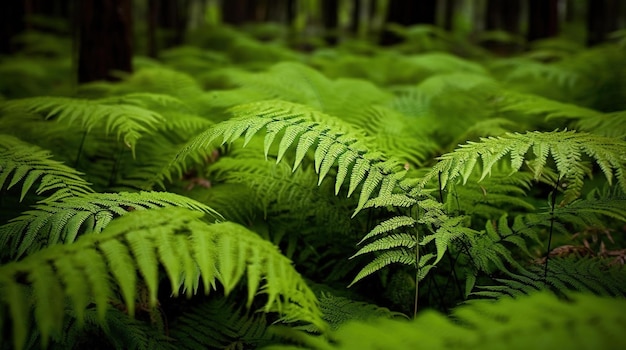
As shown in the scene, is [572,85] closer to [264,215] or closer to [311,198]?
[311,198]

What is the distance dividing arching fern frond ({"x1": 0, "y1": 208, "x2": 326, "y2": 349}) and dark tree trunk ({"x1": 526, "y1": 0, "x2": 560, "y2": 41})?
21.1ft

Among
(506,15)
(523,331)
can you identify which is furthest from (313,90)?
(506,15)

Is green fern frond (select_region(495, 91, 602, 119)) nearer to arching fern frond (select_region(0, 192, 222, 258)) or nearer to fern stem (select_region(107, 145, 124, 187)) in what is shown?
arching fern frond (select_region(0, 192, 222, 258))

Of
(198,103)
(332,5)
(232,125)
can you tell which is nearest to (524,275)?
(232,125)

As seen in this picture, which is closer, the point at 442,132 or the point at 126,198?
the point at 126,198

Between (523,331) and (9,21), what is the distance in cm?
793

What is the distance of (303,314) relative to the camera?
53.1 inches

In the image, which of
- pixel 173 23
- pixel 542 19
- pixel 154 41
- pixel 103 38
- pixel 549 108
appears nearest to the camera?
pixel 549 108

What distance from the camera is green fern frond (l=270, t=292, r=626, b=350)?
2.82ft

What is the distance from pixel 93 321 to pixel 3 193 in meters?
1.17

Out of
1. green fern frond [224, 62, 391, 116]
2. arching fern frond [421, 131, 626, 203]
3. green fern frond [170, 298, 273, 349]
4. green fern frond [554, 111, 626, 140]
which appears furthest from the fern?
green fern frond [170, 298, 273, 349]

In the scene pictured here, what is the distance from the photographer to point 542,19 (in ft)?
20.6

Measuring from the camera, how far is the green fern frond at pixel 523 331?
86 cm

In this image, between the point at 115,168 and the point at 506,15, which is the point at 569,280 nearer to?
the point at 115,168
